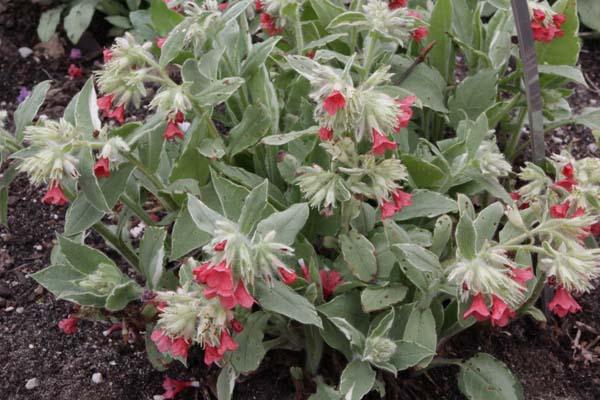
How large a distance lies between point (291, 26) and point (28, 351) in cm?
149

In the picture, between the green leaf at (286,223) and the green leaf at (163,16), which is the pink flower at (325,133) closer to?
the green leaf at (286,223)

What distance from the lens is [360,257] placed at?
2.13 metres

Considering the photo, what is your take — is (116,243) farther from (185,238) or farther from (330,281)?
(330,281)

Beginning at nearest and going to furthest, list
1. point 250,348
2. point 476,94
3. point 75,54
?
point 250,348 → point 476,94 → point 75,54

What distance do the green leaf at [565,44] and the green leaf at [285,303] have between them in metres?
1.49

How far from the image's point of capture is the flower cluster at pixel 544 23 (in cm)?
235

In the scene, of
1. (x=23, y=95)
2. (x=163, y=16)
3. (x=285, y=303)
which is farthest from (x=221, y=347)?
(x=23, y=95)

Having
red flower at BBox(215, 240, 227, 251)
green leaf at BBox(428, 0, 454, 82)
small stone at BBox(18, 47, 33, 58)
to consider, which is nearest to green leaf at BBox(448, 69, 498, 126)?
green leaf at BBox(428, 0, 454, 82)

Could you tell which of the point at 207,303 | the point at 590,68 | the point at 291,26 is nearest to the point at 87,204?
the point at 207,303

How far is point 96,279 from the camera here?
2094 mm

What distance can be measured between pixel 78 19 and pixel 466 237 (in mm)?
2773

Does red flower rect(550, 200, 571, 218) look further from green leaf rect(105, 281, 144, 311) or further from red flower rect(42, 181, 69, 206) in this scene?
red flower rect(42, 181, 69, 206)

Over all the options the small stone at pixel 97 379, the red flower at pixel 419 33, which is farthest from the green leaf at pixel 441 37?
the small stone at pixel 97 379

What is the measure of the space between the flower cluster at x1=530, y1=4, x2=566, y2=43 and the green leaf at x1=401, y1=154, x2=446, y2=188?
1.85 ft
